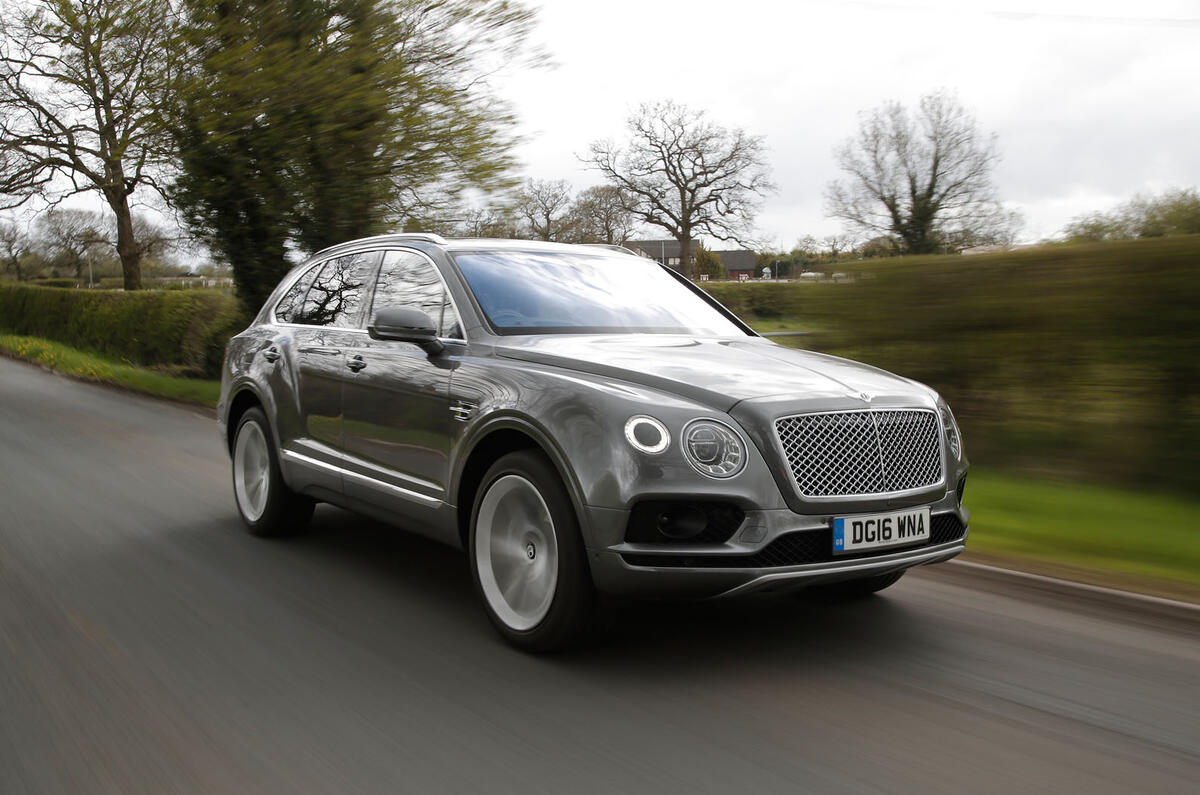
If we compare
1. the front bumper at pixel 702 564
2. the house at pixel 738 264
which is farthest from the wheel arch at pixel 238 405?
the house at pixel 738 264

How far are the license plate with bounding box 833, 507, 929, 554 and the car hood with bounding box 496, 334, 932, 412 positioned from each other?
0.43 meters

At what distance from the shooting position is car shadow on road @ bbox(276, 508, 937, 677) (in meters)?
4.20

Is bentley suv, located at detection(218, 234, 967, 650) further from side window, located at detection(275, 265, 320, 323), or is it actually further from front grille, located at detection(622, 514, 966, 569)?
side window, located at detection(275, 265, 320, 323)

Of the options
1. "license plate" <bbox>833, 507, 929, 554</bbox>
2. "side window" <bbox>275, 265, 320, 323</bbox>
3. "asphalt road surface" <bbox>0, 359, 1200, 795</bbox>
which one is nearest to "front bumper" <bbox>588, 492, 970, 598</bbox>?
"license plate" <bbox>833, 507, 929, 554</bbox>

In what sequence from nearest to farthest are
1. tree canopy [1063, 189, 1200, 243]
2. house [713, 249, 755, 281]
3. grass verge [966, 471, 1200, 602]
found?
grass verge [966, 471, 1200, 602], tree canopy [1063, 189, 1200, 243], house [713, 249, 755, 281]

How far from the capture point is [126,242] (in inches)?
1503

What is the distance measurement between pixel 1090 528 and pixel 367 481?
431cm

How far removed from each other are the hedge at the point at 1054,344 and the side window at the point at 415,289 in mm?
5012

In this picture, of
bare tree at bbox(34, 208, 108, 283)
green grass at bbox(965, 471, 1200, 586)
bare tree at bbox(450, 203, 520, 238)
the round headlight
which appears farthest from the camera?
bare tree at bbox(34, 208, 108, 283)

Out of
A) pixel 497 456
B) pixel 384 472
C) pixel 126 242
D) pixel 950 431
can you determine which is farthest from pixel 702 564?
pixel 126 242

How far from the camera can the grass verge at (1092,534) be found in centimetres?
566

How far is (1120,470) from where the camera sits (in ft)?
25.3

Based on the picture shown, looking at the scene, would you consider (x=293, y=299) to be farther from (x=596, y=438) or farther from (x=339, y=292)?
(x=596, y=438)

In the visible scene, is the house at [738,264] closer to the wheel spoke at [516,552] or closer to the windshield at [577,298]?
the windshield at [577,298]
